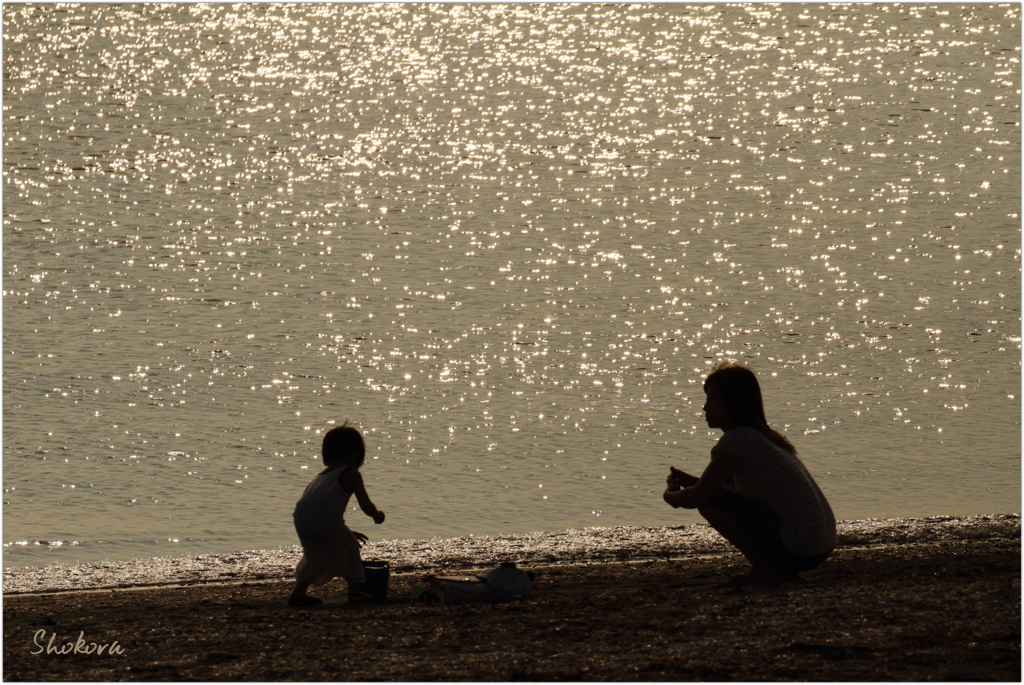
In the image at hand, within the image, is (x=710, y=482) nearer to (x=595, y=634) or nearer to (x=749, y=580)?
(x=749, y=580)

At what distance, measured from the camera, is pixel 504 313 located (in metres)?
12.1

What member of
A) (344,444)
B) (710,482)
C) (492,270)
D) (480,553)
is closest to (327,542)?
(344,444)

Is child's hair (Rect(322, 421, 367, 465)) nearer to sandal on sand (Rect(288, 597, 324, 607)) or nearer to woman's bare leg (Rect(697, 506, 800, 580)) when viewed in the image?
sandal on sand (Rect(288, 597, 324, 607))

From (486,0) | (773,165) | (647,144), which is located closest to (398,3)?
(486,0)

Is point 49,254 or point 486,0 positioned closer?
point 49,254

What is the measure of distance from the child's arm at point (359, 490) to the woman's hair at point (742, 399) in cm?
142

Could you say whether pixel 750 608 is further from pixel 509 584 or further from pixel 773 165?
pixel 773 165

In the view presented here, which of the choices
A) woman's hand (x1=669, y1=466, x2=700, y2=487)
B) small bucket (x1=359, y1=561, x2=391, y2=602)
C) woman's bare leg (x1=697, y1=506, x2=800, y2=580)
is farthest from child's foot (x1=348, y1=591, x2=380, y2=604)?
woman's bare leg (x1=697, y1=506, x2=800, y2=580)

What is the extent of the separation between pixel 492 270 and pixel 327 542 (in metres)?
8.17

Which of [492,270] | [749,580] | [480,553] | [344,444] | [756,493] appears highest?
[492,270]

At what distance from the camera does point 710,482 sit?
5.16 metres

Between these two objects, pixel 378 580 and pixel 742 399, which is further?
pixel 378 580

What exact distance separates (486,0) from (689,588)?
86.7 feet

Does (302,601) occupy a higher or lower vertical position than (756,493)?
lower
